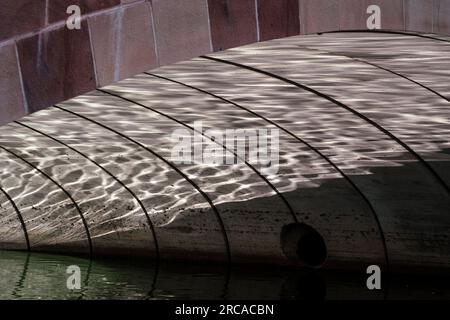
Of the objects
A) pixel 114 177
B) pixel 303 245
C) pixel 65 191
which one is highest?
pixel 114 177

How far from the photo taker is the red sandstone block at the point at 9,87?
10000 mm

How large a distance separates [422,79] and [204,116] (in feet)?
14.3

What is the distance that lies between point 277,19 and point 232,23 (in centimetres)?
67

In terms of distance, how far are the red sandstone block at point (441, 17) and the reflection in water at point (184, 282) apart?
6986 mm

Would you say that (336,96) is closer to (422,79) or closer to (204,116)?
(422,79)

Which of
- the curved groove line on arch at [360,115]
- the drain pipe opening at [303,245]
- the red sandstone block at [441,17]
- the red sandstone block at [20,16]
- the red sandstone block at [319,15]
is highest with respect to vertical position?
the red sandstone block at [20,16]

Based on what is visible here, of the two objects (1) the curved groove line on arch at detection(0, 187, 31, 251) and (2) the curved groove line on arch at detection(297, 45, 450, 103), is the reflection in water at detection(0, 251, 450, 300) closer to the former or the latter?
(1) the curved groove line on arch at detection(0, 187, 31, 251)

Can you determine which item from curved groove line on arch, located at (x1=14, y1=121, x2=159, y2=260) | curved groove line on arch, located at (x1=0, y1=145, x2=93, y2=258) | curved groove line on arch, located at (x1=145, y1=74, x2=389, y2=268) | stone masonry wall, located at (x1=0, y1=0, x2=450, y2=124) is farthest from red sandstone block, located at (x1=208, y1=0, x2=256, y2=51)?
curved groove line on arch, located at (x1=0, y1=145, x2=93, y2=258)

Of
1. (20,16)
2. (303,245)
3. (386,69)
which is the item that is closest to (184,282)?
(303,245)

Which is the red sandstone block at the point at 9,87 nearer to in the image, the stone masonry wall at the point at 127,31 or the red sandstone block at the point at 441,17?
the stone masonry wall at the point at 127,31

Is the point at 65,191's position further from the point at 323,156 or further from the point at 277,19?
the point at 277,19

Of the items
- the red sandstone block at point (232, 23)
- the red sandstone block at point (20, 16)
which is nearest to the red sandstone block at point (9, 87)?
the red sandstone block at point (20, 16)

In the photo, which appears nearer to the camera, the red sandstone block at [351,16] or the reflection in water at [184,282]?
the red sandstone block at [351,16]

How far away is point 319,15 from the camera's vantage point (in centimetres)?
1256
